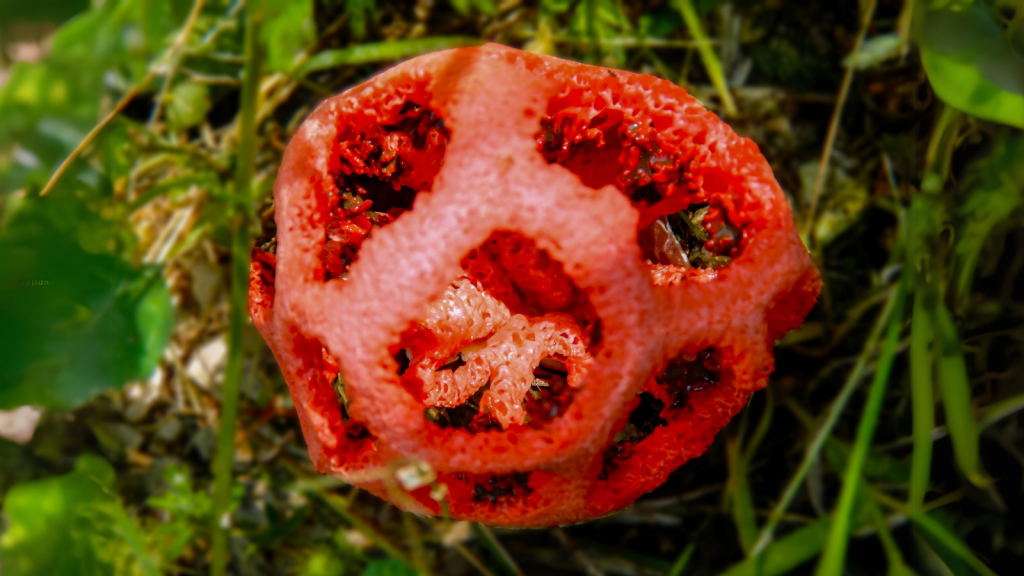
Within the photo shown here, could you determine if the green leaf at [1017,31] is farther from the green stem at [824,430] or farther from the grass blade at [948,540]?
the grass blade at [948,540]

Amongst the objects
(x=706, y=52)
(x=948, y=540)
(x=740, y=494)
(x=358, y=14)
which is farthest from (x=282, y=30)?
(x=948, y=540)

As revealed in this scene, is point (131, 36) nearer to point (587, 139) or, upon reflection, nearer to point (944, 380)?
point (587, 139)

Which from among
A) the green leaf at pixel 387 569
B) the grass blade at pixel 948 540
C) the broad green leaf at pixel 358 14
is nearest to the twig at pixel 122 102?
the broad green leaf at pixel 358 14

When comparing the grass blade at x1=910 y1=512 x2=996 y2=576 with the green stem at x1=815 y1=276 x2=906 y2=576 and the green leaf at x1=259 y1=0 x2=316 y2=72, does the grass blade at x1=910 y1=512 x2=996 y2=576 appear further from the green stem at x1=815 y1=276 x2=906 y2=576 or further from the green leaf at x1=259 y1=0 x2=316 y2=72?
the green leaf at x1=259 y1=0 x2=316 y2=72

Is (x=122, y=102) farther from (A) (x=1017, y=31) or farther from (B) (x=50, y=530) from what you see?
(A) (x=1017, y=31)

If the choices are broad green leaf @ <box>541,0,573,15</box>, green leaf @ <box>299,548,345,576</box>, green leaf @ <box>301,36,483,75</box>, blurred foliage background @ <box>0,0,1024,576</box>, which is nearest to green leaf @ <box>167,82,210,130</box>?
blurred foliage background @ <box>0,0,1024,576</box>
